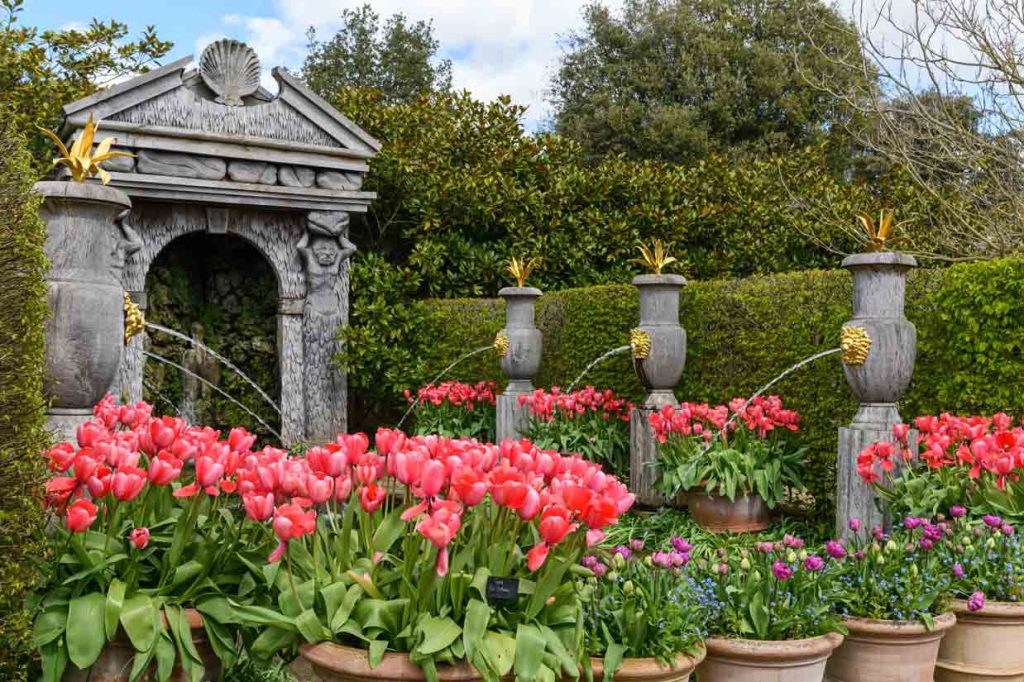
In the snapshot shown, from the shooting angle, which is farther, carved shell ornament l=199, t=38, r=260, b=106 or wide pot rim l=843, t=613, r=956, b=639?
carved shell ornament l=199, t=38, r=260, b=106

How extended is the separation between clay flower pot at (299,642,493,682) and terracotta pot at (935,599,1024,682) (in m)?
1.91

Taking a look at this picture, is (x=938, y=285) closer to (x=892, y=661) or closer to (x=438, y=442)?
(x=892, y=661)

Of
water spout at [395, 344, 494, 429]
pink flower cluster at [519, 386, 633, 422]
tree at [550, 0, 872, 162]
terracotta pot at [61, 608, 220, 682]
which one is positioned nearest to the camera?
terracotta pot at [61, 608, 220, 682]

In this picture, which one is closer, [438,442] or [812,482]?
[438,442]

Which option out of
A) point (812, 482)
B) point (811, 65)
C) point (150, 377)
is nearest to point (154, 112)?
point (150, 377)

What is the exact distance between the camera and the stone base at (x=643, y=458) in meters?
6.69

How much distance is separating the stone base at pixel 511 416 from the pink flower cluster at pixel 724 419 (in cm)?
209

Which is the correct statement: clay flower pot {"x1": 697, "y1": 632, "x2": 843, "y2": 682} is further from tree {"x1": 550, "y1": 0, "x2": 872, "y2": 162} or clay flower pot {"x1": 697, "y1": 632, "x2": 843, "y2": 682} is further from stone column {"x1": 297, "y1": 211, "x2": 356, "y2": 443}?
Answer: tree {"x1": 550, "y1": 0, "x2": 872, "y2": 162}

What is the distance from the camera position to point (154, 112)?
8.94m

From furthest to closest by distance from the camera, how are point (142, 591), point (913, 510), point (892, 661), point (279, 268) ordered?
1. point (279, 268)
2. point (913, 510)
3. point (892, 661)
4. point (142, 591)

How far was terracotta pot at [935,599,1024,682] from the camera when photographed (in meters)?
3.30

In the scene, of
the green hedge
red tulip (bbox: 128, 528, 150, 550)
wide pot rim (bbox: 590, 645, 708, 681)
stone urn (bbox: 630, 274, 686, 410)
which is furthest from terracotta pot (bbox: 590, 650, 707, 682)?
stone urn (bbox: 630, 274, 686, 410)

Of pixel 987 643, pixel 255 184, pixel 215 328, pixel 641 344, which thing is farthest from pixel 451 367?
pixel 987 643

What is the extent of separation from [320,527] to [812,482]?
409cm
